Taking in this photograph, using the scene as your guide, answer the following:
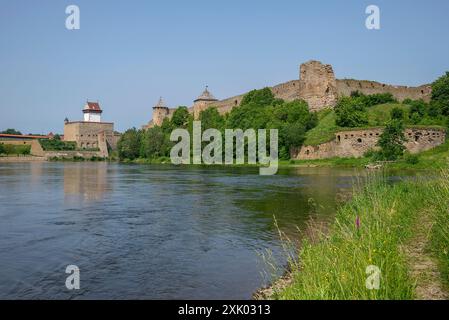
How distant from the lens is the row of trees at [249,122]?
44125mm

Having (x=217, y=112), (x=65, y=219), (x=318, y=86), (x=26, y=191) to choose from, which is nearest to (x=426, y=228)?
(x=65, y=219)

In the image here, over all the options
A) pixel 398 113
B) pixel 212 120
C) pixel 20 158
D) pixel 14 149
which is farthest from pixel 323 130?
pixel 14 149

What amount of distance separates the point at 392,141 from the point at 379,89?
60.0 ft

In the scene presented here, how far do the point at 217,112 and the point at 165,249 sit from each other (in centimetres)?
5881

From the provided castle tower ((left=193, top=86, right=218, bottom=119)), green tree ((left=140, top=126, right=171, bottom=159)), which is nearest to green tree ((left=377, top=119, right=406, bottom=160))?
green tree ((left=140, top=126, right=171, bottom=159))

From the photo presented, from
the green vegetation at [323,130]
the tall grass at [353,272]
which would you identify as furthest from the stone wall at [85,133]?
the tall grass at [353,272]

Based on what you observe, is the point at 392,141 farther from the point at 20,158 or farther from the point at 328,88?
the point at 20,158

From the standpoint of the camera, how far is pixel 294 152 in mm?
43625

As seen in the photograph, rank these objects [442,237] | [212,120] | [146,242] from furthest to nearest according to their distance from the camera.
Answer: [212,120] < [146,242] < [442,237]

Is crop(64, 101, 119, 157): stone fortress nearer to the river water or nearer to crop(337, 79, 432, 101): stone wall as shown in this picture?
crop(337, 79, 432, 101): stone wall

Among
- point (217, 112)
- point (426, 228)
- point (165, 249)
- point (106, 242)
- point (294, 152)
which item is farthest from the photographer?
point (217, 112)

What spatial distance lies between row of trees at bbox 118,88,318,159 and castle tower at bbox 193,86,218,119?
1302 millimetres

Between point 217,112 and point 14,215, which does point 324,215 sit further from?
point 217,112

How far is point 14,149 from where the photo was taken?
98.2 m
